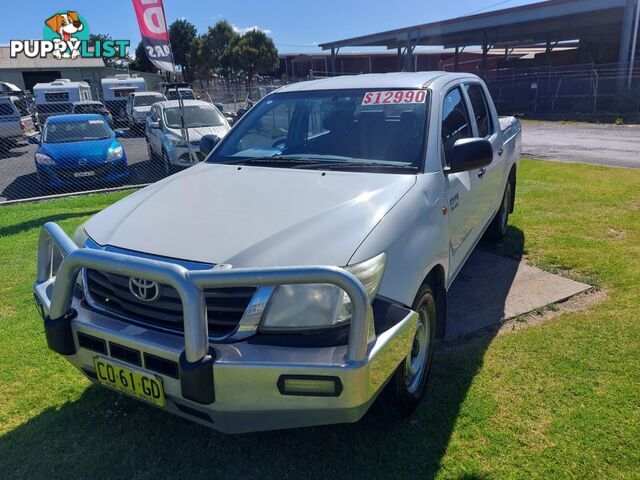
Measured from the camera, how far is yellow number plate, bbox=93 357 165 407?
221cm

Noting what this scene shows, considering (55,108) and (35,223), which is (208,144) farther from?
(55,108)

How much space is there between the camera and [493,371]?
10.7ft

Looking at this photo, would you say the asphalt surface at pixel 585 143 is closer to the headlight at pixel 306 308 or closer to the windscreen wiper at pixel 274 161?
the windscreen wiper at pixel 274 161

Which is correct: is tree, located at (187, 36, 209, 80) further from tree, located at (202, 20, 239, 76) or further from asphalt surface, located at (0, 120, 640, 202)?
asphalt surface, located at (0, 120, 640, 202)

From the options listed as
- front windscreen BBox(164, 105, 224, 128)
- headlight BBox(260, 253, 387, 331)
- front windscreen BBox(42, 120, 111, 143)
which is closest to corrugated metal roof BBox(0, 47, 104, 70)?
front windscreen BBox(42, 120, 111, 143)

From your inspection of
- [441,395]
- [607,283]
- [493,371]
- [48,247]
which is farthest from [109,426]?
[607,283]

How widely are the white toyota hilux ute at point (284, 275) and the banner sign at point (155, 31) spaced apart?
5.90 metres

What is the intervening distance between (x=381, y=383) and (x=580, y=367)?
1.82 metres

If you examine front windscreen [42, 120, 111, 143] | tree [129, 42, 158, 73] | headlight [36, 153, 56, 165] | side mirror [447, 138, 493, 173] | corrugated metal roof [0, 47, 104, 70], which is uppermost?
tree [129, 42, 158, 73]

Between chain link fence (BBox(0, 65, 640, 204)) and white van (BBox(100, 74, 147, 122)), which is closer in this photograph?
chain link fence (BBox(0, 65, 640, 204))

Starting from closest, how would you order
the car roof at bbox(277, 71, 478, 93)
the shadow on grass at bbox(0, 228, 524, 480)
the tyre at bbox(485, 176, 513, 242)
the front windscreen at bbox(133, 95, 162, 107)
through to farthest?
the shadow on grass at bbox(0, 228, 524, 480) < the car roof at bbox(277, 71, 478, 93) < the tyre at bbox(485, 176, 513, 242) < the front windscreen at bbox(133, 95, 162, 107)

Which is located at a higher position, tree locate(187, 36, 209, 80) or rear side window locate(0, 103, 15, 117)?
tree locate(187, 36, 209, 80)

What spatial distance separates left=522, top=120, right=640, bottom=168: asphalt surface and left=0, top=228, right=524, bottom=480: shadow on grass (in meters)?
9.76

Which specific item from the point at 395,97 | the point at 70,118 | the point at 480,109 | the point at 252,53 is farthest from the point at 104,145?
the point at 252,53
